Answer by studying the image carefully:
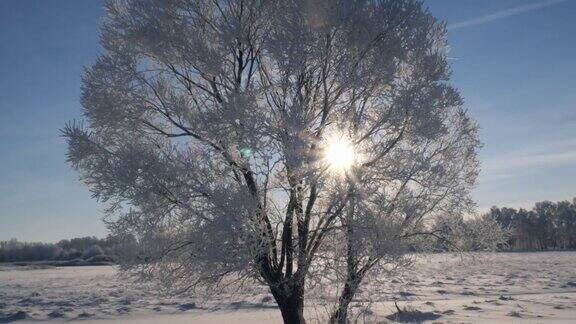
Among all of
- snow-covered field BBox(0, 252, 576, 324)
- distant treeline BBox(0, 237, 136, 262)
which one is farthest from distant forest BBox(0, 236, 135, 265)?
snow-covered field BBox(0, 252, 576, 324)

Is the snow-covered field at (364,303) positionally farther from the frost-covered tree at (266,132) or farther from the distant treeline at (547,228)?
the distant treeline at (547,228)

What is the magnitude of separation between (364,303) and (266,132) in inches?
300

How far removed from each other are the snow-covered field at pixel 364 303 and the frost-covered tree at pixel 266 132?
130cm

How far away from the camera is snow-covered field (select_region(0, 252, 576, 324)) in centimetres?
1268

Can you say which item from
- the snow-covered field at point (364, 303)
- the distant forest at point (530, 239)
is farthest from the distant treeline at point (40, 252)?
the snow-covered field at point (364, 303)

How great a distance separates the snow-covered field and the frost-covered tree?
51.3 inches

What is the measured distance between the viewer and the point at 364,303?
1491 centimetres

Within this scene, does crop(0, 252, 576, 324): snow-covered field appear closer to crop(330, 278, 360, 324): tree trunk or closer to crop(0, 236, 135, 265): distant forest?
crop(330, 278, 360, 324): tree trunk

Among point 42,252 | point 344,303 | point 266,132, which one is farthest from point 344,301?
point 42,252

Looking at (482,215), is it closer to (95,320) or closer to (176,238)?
(176,238)

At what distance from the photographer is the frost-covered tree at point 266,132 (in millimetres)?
9281

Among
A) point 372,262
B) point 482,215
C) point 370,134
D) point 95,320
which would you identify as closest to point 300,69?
point 370,134

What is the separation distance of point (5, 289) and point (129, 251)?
2334 cm

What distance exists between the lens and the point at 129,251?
9.98 m
